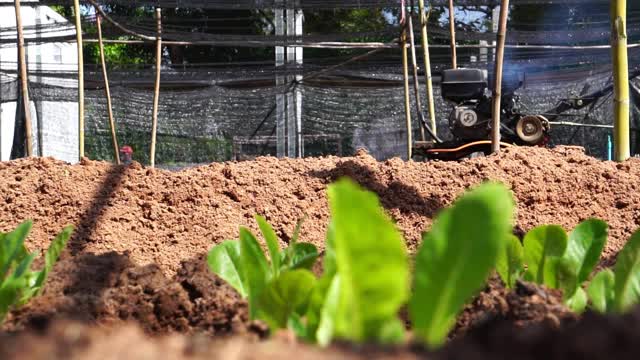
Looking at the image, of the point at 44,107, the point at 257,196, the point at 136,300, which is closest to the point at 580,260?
the point at 136,300

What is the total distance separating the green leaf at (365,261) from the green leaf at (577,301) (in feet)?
2.70

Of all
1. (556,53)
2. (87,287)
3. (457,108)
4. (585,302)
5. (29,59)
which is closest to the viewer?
(585,302)

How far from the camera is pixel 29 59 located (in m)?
14.9

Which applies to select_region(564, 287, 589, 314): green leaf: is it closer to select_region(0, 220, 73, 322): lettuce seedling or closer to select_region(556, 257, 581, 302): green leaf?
select_region(556, 257, 581, 302): green leaf

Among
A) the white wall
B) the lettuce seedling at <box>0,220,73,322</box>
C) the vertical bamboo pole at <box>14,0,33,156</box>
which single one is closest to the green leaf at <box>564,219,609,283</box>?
the lettuce seedling at <box>0,220,73,322</box>

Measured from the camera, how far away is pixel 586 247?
1.60 metres

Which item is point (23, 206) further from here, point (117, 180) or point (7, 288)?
point (7, 288)

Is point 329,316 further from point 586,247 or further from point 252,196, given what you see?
point 252,196

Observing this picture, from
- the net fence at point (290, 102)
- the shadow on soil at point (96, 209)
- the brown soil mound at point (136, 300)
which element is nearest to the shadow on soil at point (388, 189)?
the shadow on soil at point (96, 209)

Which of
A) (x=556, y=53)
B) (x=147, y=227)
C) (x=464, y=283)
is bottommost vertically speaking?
(x=147, y=227)

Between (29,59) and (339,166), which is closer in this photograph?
(339,166)

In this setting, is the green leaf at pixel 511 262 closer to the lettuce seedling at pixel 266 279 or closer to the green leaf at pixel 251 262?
the lettuce seedling at pixel 266 279

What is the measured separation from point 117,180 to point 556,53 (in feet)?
27.4

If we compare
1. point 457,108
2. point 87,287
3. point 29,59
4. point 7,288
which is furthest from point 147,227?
point 29,59
